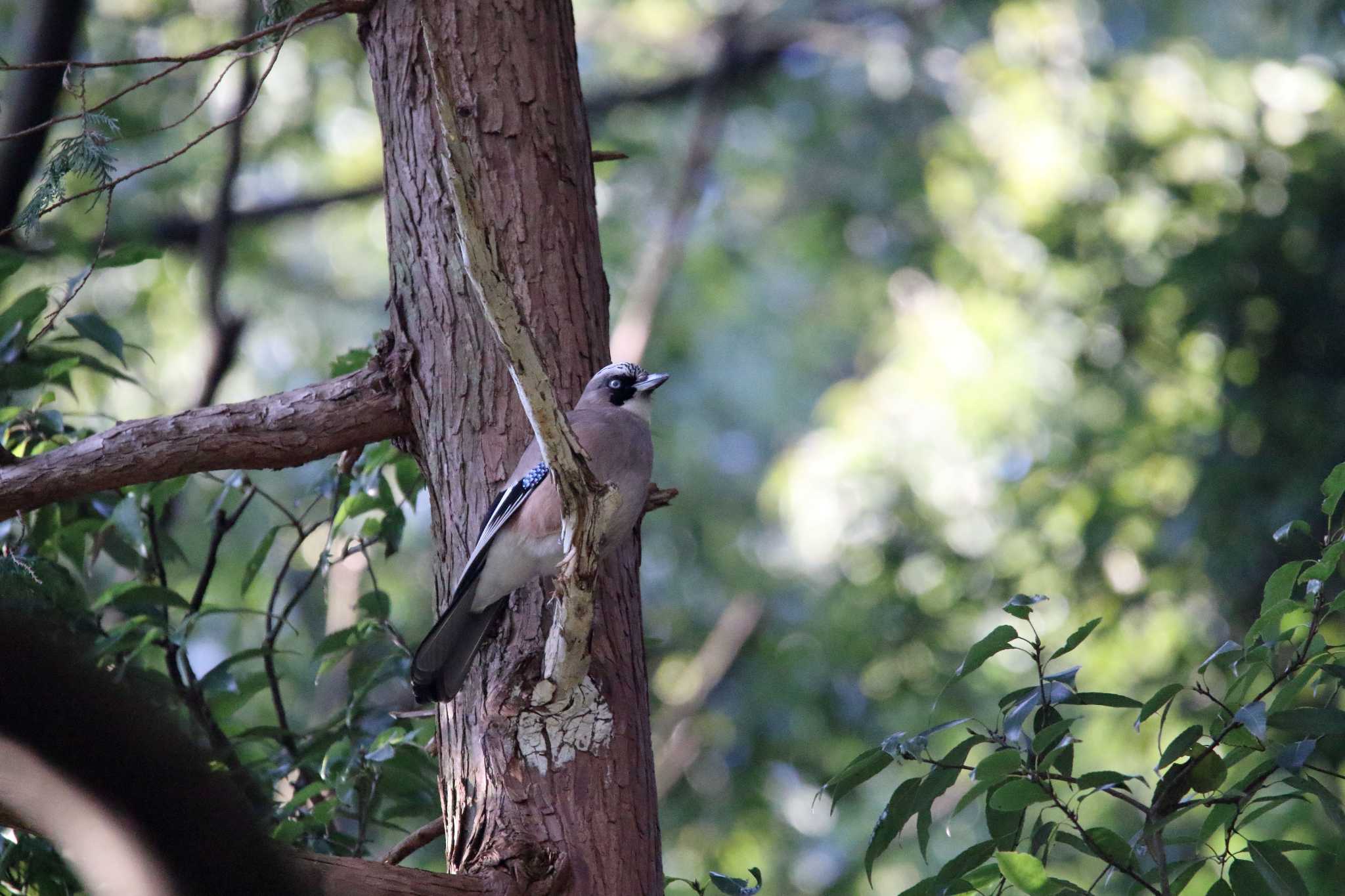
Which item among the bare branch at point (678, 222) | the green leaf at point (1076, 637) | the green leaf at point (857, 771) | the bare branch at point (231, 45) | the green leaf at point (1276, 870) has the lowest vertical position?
the green leaf at point (1276, 870)

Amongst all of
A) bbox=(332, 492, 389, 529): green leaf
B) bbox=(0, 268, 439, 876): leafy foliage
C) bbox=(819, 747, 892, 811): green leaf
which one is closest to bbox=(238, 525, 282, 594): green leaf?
bbox=(0, 268, 439, 876): leafy foliage

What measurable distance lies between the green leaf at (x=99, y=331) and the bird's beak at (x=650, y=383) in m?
1.73

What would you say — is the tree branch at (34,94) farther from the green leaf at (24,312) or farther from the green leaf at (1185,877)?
the green leaf at (1185,877)

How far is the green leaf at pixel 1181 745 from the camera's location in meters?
2.36

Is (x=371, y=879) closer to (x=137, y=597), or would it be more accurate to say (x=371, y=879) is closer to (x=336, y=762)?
(x=336, y=762)

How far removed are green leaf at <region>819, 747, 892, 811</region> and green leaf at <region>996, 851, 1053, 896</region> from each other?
0.35m

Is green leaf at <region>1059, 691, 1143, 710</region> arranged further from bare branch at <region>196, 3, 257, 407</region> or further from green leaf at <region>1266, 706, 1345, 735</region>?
bare branch at <region>196, 3, 257, 407</region>

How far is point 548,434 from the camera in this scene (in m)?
Result: 2.51

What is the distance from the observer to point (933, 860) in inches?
387

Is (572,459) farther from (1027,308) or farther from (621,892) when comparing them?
(1027,308)

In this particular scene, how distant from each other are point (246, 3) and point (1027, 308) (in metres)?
6.07

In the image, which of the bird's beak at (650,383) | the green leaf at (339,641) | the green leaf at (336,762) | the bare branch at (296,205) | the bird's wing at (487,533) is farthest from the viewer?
the bare branch at (296,205)

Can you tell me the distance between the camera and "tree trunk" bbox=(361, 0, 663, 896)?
2.90 meters

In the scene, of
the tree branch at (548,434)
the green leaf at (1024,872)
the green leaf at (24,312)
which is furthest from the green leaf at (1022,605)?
the green leaf at (24,312)
